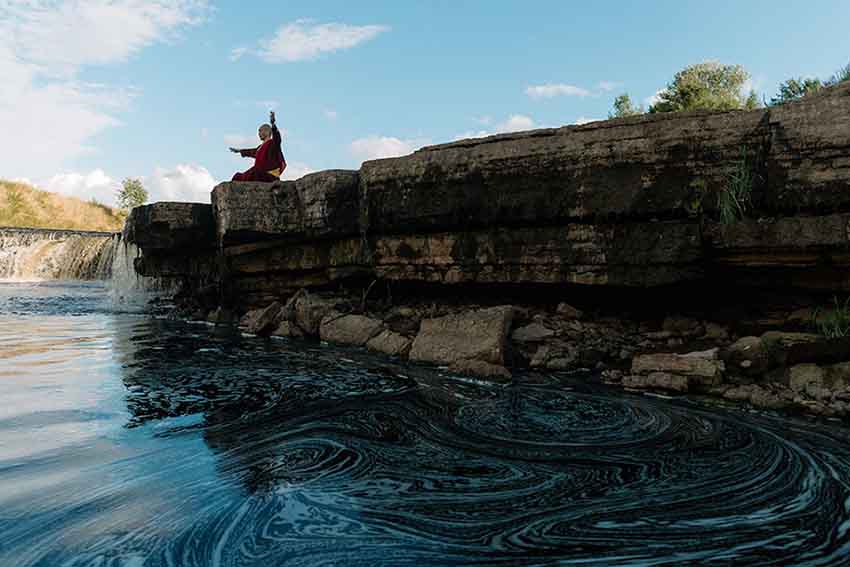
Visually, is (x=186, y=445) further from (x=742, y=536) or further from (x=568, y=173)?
(x=568, y=173)

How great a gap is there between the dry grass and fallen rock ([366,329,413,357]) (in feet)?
138

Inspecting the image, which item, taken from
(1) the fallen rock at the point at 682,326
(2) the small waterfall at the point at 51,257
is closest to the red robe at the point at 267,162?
(1) the fallen rock at the point at 682,326

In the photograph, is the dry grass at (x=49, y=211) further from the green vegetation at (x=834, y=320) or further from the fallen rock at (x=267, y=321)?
the green vegetation at (x=834, y=320)

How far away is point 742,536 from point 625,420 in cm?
194

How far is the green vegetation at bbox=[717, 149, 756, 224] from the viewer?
6.04 m

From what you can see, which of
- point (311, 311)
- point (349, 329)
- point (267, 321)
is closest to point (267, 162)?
point (267, 321)

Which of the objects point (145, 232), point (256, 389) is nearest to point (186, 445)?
point (256, 389)

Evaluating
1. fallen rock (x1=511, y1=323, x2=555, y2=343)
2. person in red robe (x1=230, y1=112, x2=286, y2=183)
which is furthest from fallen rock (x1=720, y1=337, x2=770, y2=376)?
person in red robe (x1=230, y1=112, x2=286, y2=183)

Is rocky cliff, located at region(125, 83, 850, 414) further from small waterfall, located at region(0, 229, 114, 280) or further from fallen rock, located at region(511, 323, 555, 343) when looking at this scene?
small waterfall, located at region(0, 229, 114, 280)

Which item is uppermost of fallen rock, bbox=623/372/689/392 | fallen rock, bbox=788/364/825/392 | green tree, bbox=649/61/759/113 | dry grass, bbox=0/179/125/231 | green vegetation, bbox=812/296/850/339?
green tree, bbox=649/61/759/113

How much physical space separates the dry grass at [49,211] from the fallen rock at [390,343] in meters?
42.2

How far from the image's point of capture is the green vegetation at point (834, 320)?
18.1ft

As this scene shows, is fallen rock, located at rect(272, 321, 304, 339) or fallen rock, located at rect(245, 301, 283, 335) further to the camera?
fallen rock, located at rect(245, 301, 283, 335)

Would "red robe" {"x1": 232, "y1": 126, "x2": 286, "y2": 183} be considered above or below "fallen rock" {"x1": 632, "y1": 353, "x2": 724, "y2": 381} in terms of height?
above
